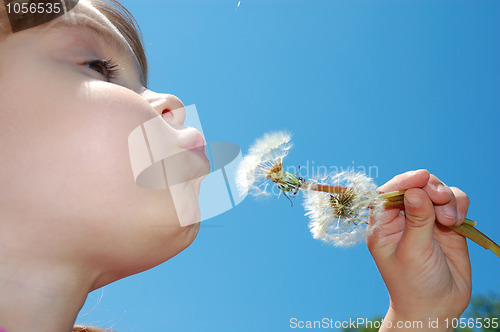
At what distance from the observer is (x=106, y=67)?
106 centimetres

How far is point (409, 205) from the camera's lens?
137 cm

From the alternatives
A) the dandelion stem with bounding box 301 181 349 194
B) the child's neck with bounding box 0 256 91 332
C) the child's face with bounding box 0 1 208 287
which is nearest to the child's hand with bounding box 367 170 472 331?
the dandelion stem with bounding box 301 181 349 194

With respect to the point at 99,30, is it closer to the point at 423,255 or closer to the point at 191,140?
the point at 191,140

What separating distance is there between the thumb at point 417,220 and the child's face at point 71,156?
73 centimetres

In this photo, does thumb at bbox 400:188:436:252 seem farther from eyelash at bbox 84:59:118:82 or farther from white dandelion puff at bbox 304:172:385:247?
eyelash at bbox 84:59:118:82

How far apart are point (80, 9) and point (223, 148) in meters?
0.53

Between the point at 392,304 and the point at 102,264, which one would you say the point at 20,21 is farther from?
the point at 392,304

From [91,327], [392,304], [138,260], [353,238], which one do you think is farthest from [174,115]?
[392,304]

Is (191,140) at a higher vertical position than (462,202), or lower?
higher

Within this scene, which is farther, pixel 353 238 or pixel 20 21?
pixel 353 238

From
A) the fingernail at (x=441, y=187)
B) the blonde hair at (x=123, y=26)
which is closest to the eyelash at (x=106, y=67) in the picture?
the blonde hair at (x=123, y=26)

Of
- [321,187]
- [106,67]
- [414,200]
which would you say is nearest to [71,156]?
[106,67]

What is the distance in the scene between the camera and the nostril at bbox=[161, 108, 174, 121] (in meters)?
1.11

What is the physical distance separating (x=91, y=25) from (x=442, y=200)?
3.61 ft
